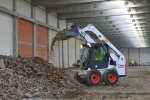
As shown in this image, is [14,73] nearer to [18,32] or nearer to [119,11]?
[18,32]

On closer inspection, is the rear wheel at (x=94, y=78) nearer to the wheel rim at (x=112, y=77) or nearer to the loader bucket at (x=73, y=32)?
the wheel rim at (x=112, y=77)

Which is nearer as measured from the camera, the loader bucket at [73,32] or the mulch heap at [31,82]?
the mulch heap at [31,82]

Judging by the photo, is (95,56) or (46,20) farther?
(46,20)

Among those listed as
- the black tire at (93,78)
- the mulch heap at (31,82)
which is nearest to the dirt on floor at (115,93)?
the black tire at (93,78)

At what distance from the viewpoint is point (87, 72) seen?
41.8 feet

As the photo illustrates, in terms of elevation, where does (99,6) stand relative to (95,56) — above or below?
above

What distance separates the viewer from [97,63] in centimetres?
1321

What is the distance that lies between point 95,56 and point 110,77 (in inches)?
57.6

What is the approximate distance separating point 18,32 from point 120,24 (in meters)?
17.6

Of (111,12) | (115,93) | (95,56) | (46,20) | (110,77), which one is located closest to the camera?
(115,93)

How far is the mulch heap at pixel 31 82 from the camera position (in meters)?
8.19

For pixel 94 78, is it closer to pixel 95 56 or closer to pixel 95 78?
pixel 95 78

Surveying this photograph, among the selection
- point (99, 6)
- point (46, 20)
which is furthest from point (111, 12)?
point (46, 20)

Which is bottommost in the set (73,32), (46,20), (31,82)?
(31,82)
